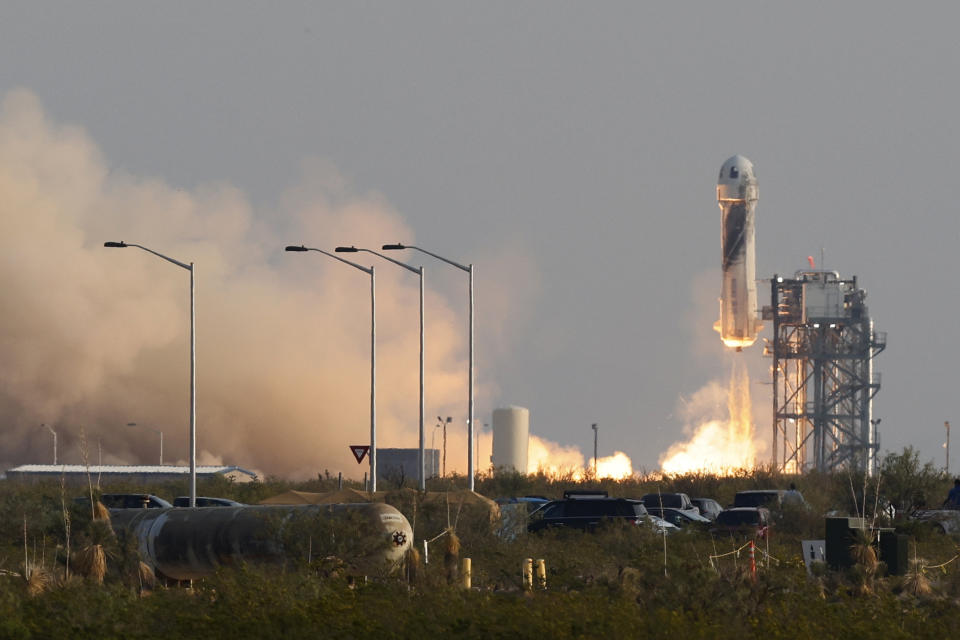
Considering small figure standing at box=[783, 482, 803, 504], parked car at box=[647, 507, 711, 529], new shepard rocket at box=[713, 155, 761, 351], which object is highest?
new shepard rocket at box=[713, 155, 761, 351]

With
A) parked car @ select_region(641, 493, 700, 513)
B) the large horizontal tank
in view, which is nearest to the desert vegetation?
the large horizontal tank

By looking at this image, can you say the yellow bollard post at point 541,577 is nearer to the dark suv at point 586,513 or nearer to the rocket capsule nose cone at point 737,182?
the dark suv at point 586,513

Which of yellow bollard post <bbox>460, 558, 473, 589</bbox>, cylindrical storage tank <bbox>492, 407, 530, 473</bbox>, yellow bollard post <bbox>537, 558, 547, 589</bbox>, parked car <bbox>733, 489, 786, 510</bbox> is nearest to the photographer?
yellow bollard post <bbox>537, 558, 547, 589</bbox>

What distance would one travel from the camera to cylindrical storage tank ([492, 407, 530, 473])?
95.6m

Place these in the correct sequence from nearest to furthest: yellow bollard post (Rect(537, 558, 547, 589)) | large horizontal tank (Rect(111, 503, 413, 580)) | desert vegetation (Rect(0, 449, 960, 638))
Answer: desert vegetation (Rect(0, 449, 960, 638))
yellow bollard post (Rect(537, 558, 547, 589))
large horizontal tank (Rect(111, 503, 413, 580))

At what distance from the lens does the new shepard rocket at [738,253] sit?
87000 mm

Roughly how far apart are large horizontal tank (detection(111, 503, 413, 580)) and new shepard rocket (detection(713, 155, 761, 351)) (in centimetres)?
5731

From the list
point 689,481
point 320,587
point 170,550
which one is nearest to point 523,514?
point 170,550

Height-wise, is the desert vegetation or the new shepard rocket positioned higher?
Answer: the new shepard rocket

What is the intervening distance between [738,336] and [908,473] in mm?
44151

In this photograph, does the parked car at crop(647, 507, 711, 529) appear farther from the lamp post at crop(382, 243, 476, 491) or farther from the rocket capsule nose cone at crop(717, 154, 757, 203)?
the rocket capsule nose cone at crop(717, 154, 757, 203)

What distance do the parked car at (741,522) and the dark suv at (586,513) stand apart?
6.92ft

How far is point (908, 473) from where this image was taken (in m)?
44.1

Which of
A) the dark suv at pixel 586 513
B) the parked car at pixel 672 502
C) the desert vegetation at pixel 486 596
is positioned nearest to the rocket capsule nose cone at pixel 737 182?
the parked car at pixel 672 502
